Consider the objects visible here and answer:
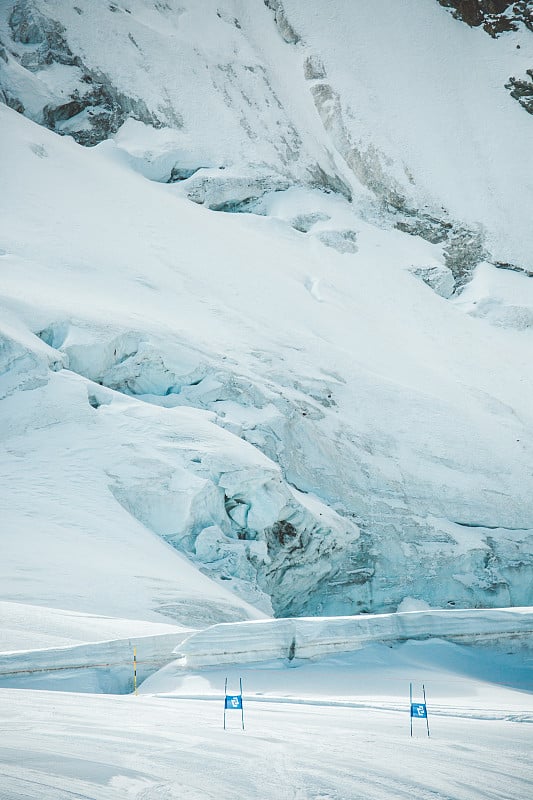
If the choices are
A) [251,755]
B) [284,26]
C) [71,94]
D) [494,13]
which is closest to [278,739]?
[251,755]

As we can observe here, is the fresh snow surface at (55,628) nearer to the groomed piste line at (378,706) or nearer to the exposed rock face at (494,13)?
the groomed piste line at (378,706)

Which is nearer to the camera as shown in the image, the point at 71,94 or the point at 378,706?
the point at 378,706

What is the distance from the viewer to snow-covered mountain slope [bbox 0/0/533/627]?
21.4 m

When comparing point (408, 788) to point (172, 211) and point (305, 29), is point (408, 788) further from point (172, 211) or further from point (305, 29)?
point (305, 29)

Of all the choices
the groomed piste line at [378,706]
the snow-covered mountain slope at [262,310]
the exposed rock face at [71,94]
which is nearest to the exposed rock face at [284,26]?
the snow-covered mountain slope at [262,310]

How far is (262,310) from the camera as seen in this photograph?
34906mm

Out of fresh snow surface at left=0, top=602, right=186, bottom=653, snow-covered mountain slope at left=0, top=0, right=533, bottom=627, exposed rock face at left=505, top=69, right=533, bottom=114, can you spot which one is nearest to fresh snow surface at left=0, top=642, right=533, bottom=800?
fresh snow surface at left=0, top=602, right=186, bottom=653

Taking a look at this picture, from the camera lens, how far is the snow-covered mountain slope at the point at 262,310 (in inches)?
842

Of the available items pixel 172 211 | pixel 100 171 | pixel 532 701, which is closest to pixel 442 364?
pixel 172 211

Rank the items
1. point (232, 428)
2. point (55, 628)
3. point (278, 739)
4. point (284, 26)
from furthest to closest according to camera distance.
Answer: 1. point (284, 26)
2. point (232, 428)
3. point (55, 628)
4. point (278, 739)

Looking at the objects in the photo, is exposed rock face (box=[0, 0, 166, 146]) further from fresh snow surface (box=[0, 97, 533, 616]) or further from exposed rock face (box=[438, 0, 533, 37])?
exposed rock face (box=[438, 0, 533, 37])

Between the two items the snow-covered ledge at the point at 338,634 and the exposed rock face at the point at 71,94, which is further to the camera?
the exposed rock face at the point at 71,94

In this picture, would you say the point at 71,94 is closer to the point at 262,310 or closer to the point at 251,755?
the point at 262,310

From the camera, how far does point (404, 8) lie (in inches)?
2435
